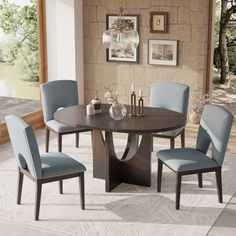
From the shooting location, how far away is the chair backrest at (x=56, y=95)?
6.34 m

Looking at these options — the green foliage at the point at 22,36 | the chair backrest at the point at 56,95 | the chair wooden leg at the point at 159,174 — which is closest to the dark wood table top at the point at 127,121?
the chair wooden leg at the point at 159,174

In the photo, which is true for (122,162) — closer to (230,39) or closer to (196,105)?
(196,105)

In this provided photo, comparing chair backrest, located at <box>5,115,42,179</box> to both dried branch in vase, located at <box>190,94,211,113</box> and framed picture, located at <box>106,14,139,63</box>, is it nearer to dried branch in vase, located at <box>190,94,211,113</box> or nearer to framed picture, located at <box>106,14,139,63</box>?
framed picture, located at <box>106,14,139,63</box>

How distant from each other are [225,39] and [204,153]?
2975mm

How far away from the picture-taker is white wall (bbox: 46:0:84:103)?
7.70 m

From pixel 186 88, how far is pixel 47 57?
8.96ft

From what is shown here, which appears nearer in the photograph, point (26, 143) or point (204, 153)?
point (26, 143)

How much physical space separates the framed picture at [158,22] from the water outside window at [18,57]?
1.78 m

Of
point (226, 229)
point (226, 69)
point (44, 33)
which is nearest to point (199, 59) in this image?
point (226, 69)

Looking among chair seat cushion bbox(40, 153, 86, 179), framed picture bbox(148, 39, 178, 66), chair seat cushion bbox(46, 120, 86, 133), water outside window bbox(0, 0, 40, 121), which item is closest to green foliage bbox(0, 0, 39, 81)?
water outside window bbox(0, 0, 40, 121)

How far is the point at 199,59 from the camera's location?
736cm

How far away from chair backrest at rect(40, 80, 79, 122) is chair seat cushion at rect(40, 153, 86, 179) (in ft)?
5.31

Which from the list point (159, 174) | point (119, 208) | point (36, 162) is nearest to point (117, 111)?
point (159, 174)

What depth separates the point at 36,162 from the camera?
448 centimetres
